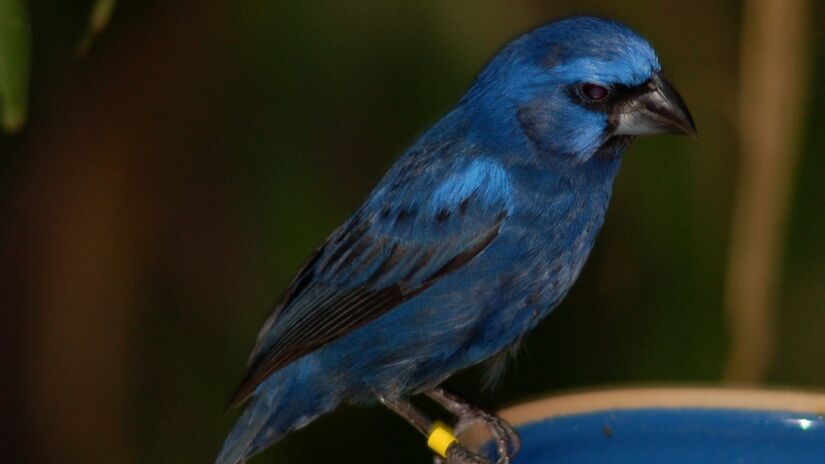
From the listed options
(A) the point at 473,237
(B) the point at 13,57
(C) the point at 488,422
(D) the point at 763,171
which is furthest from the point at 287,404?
(D) the point at 763,171

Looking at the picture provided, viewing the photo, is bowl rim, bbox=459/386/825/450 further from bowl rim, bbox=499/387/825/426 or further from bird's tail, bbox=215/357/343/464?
bird's tail, bbox=215/357/343/464

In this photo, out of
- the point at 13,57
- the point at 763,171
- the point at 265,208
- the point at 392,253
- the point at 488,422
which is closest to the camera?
the point at 13,57

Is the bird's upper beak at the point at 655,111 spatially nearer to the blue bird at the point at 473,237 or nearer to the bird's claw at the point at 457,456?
the blue bird at the point at 473,237

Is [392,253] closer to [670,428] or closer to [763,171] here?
[670,428]

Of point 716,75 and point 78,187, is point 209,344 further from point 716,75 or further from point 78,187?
point 716,75

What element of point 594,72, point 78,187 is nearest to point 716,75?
point 594,72
